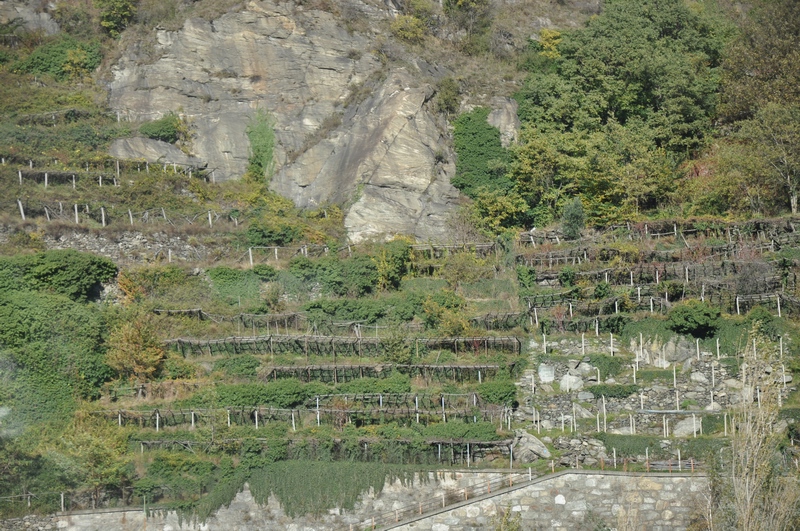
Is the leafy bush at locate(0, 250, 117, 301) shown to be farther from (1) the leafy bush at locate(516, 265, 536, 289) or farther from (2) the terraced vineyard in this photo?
(1) the leafy bush at locate(516, 265, 536, 289)

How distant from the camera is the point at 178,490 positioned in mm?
36062

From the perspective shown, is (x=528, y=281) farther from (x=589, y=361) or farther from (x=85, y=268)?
(x=85, y=268)

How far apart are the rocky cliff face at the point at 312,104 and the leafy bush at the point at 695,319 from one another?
35.8ft

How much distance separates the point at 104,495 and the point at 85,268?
8.96 m

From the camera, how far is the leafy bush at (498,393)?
3756 centimetres

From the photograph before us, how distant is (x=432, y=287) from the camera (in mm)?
43281

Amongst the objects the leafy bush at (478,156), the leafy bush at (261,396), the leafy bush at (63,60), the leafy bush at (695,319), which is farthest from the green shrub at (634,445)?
the leafy bush at (63,60)

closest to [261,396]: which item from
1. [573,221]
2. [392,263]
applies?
[392,263]

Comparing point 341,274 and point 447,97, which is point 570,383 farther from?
point 447,97

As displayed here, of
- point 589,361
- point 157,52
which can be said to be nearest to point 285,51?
point 157,52

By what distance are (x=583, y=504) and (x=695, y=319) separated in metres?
7.07

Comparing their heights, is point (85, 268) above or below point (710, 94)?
below

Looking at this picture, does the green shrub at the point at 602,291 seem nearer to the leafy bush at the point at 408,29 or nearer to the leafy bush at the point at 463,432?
the leafy bush at the point at 463,432

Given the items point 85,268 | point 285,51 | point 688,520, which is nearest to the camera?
point 688,520
